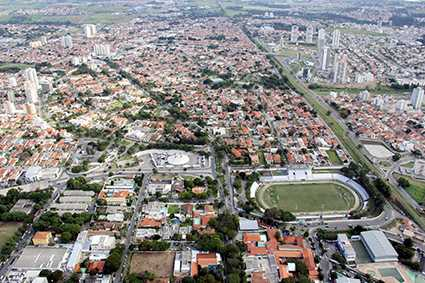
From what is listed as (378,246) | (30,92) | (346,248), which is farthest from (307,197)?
(30,92)

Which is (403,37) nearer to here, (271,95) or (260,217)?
(271,95)

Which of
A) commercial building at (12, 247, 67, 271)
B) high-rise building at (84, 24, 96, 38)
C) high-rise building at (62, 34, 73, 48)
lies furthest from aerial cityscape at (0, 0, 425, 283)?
high-rise building at (84, 24, 96, 38)

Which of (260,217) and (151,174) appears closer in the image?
(260,217)

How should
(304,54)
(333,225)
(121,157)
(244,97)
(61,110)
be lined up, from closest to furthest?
(333,225), (121,157), (61,110), (244,97), (304,54)

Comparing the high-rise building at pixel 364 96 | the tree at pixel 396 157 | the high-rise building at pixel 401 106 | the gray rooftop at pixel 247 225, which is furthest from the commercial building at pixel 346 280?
the high-rise building at pixel 364 96

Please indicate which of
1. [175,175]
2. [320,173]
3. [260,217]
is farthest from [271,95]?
[260,217]

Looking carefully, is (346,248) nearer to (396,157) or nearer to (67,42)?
(396,157)

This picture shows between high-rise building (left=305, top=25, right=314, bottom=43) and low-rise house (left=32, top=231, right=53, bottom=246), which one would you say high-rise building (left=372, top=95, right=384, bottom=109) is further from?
high-rise building (left=305, top=25, right=314, bottom=43)
